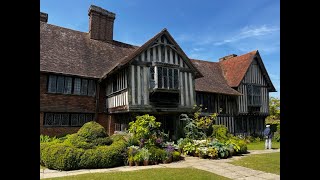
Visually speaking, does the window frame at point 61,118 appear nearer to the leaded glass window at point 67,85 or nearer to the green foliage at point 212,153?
the leaded glass window at point 67,85

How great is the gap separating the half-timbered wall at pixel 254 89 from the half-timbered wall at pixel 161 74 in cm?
770

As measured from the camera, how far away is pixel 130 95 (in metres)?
13.9

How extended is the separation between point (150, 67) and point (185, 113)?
3833 mm

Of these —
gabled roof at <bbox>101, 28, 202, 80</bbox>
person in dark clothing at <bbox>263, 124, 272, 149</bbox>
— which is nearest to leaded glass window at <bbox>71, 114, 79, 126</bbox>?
gabled roof at <bbox>101, 28, 202, 80</bbox>

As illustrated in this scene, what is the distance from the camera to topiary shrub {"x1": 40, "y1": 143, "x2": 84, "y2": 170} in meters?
9.26

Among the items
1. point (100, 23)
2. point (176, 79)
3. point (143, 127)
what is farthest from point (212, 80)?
point (143, 127)

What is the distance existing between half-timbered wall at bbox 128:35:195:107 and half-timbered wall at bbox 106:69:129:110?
0.50 m

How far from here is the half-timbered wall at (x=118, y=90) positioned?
565 inches

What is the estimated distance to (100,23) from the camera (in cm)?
2031

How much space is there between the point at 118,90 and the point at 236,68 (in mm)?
12916

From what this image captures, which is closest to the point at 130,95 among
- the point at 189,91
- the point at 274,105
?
the point at 189,91

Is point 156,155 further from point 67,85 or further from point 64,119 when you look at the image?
point 67,85

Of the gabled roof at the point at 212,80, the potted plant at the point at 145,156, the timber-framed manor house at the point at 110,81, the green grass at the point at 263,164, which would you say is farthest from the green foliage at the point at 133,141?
the gabled roof at the point at 212,80

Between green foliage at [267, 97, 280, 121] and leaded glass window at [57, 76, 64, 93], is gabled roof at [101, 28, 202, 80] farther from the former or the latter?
green foliage at [267, 97, 280, 121]
